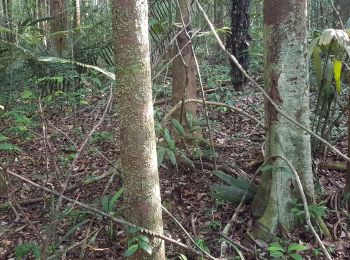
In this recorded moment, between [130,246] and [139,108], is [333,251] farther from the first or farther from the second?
[139,108]

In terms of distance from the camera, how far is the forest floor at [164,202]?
3.16m

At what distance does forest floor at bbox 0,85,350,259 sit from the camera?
3162 mm

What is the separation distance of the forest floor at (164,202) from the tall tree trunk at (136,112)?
0.48 meters

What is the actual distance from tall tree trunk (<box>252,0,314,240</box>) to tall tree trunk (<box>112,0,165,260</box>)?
3.97ft

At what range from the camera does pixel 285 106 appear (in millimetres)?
3164

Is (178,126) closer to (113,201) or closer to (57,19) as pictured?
(113,201)

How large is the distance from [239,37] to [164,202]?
4860 mm

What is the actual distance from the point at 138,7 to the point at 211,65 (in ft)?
27.0

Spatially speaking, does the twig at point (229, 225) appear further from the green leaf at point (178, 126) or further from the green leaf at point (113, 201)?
the green leaf at point (178, 126)

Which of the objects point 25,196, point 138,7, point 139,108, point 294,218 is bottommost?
point 25,196

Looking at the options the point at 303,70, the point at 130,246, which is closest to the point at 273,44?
the point at 303,70

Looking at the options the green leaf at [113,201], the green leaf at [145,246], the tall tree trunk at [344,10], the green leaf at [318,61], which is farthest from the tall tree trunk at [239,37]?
the green leaf at [145,246]

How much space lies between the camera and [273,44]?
10.3 feet

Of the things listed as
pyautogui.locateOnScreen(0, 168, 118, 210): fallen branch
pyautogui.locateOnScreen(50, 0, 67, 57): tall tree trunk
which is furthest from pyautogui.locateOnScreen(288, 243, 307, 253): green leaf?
pyautogui.locateOnScreen(50, 0, 67, 57): tall tree trunk
